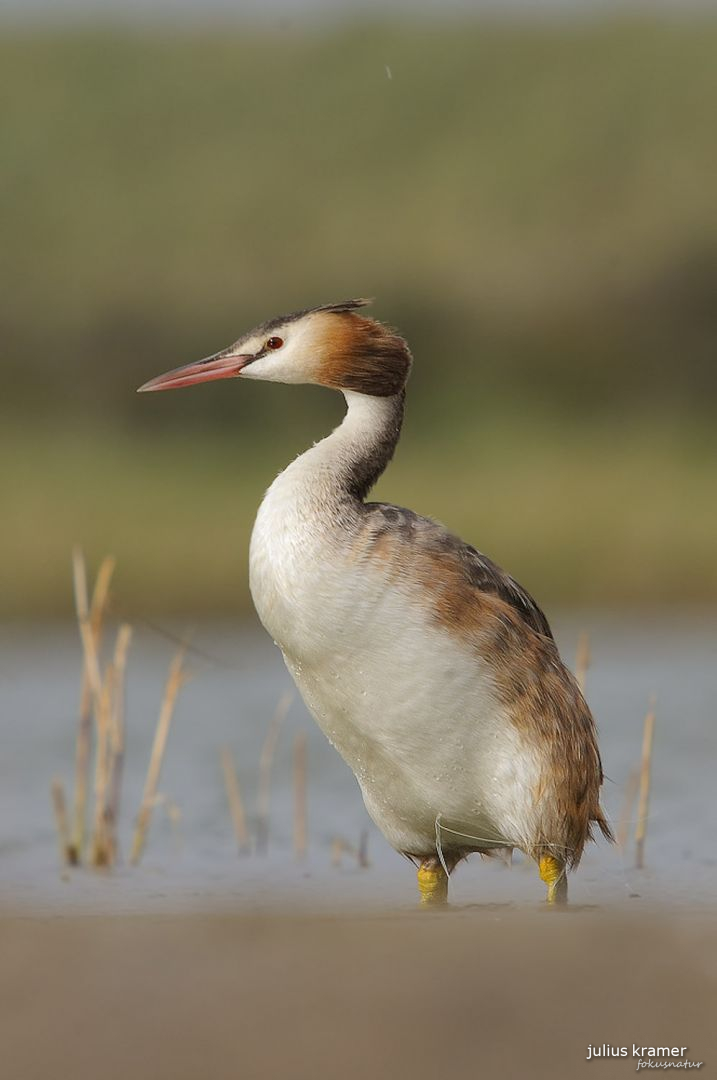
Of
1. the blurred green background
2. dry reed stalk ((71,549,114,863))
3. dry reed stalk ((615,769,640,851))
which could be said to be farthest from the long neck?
the blurred green background

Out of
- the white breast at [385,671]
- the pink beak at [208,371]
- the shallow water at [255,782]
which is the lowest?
the shallow water at [255,782]

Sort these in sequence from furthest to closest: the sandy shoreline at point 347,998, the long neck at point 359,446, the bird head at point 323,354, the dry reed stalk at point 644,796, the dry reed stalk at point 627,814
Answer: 1. the dry reed stalk at point 627,814
2. the dry reed stalk at point 644,796
3. the bird head at point 323,354
4. the long neck at point 359,446
5. the sandy shoreline at point 347,998

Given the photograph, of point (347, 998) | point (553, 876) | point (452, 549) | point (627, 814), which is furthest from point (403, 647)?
point (627, 814)

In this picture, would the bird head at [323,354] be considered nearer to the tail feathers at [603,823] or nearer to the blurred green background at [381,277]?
the tail feathers at [603,823]

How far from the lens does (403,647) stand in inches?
198

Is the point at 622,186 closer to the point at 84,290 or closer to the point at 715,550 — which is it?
the point at 84,290

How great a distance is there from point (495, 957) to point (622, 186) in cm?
2355

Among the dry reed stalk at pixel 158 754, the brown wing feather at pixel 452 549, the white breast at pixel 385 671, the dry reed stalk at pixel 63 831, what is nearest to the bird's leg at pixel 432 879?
the white breast at pixel 385 671

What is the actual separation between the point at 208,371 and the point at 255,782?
4.54 metres

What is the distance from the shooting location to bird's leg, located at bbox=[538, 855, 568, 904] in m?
Answer: 5.36

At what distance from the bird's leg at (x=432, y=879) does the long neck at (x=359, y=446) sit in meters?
1.09

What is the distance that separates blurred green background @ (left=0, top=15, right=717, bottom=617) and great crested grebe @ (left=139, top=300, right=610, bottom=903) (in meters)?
9.70

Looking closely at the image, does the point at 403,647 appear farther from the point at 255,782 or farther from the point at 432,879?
the point at 255,782

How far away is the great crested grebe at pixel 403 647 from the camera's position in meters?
5.06
